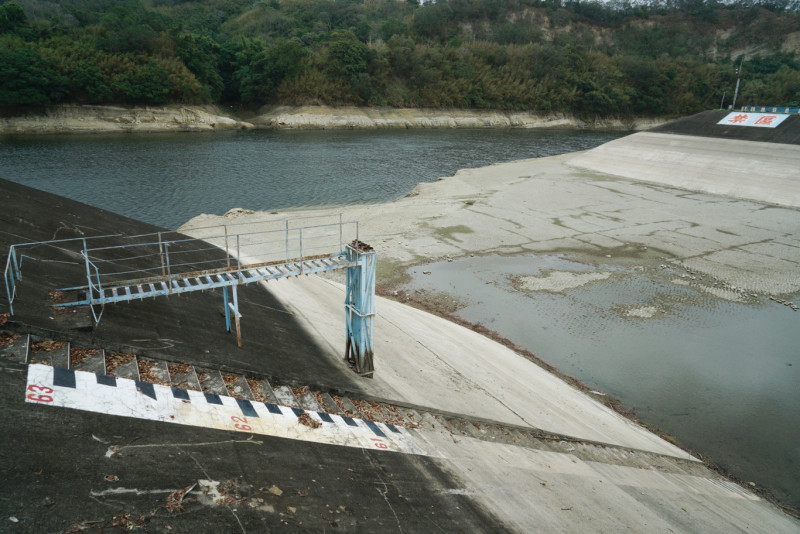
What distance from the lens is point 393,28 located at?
142m

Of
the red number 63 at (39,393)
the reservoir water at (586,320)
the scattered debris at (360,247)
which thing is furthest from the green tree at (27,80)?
the red number 63 at (39,393)

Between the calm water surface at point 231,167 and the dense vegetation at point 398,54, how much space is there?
1591 centimetres

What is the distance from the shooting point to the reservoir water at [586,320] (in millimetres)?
17109

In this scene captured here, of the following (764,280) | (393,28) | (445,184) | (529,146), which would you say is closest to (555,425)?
(764,280)

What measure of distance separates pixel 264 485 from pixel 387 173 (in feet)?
176

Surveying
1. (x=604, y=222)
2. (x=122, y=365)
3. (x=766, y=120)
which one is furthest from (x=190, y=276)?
(x=766, y=120)

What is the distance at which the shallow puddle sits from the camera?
1667 cm

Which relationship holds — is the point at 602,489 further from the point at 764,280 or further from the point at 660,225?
the point at 660,225

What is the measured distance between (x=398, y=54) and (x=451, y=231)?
93471 millimetres

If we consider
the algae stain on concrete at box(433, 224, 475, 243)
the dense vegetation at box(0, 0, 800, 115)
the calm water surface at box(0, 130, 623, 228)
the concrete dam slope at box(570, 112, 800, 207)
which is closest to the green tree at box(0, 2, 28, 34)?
the dense vegetation at box(0, 0, 800, 115)

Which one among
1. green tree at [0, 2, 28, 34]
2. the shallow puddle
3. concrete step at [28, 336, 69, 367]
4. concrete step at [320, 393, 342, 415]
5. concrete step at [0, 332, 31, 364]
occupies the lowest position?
the shallow puddle

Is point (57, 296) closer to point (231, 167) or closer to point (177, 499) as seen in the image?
point (177, 499)

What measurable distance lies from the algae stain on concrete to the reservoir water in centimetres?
423

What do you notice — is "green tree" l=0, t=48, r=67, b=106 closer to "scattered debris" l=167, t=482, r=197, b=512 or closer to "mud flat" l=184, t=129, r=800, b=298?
"mud flat" l=184, t=129, r=800, b=298
